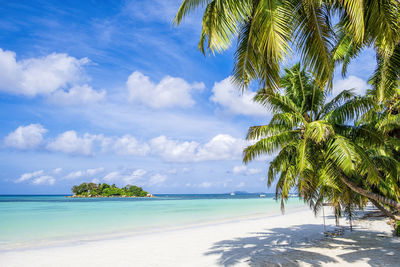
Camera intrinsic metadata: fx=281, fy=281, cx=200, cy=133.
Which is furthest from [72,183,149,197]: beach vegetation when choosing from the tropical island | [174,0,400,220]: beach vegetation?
[174,0,400,220]: beach vegetation

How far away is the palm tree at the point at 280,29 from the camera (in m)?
3.80

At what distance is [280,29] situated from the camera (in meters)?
3.77

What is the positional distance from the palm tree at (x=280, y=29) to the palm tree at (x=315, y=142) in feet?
5.97

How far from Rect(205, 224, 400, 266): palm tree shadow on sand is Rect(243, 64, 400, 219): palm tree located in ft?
4.57

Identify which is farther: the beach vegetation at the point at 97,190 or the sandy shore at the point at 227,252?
the beach vegetation at the point at 97,190

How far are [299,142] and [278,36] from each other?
4048 mm

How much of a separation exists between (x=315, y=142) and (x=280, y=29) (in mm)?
4210

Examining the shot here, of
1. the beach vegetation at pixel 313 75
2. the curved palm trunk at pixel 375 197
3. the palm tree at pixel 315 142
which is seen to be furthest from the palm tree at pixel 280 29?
the curved palm trunk at pixel 375 197

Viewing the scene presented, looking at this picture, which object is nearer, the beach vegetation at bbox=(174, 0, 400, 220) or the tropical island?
the beach vegetation at bbox=(174, 0, 400, 220)

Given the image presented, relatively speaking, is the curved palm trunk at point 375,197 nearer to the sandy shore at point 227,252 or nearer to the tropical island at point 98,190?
the sandy shore at point 227,252

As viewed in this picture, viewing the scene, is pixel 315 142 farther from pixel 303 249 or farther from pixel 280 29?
pixel 280 29

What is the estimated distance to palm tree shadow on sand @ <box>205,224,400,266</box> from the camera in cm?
675

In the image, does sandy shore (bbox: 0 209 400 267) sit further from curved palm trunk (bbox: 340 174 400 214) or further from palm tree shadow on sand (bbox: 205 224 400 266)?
curved palm trunk (bbox: 340 174 400 214)

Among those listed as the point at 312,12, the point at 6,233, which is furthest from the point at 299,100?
the point at 6,233
